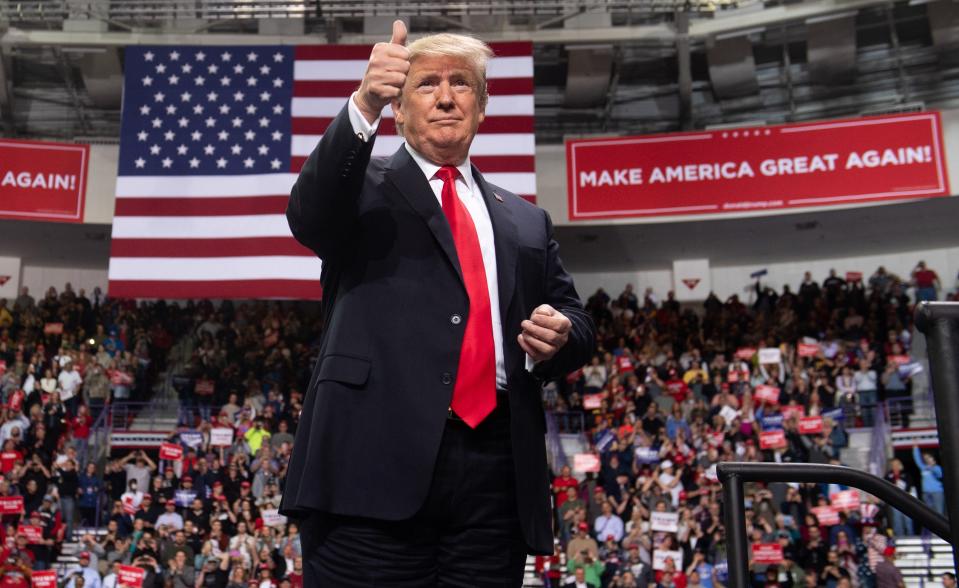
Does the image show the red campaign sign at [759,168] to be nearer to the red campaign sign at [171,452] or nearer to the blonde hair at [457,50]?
the red campaign sign at [171,452]

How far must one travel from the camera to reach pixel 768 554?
1034 cm

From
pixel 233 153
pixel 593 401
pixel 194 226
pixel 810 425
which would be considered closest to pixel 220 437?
pixel 194 226

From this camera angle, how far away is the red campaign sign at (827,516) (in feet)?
36.3

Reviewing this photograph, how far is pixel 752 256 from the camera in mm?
19891

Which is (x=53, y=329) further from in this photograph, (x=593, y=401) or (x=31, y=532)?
(x=593, y=401)

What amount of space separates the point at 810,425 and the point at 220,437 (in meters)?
7.76

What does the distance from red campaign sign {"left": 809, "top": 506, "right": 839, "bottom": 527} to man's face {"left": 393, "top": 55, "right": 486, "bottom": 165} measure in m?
10.1

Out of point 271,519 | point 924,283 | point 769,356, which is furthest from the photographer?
point 924,283

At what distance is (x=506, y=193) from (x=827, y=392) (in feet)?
40.8

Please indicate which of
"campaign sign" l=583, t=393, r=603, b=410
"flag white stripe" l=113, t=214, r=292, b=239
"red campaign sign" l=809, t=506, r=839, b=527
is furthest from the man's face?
"campaign sign" l=583, t=393, r=603, b=410

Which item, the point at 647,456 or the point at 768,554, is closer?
the point at 768,554

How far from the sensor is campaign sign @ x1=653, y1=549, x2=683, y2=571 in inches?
427

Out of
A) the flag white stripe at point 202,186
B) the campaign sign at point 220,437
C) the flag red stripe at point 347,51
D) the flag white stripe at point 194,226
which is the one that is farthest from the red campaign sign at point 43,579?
the flag red stripe at point 347,51

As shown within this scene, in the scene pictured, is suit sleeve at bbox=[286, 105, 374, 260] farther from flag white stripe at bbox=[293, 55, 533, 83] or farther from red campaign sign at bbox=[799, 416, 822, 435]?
flag white stripe at bbox=[293, 55, 533, 83]
